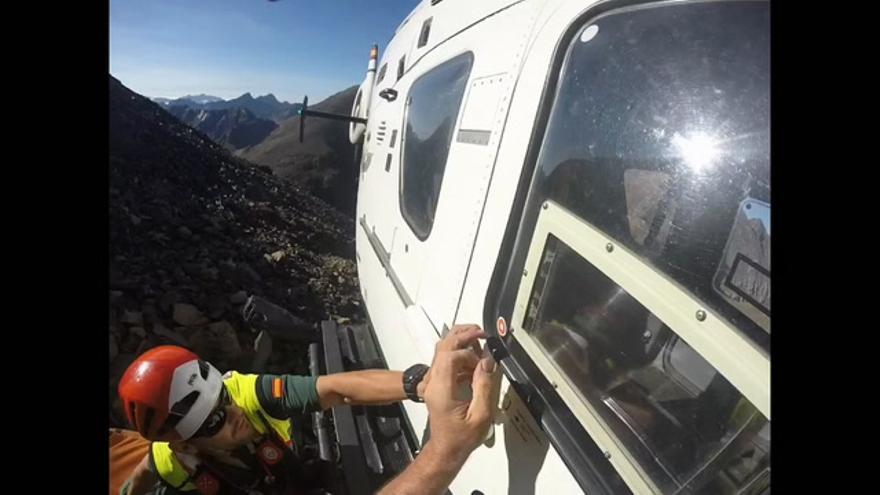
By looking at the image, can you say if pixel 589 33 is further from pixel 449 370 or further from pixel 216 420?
pixel 216 420

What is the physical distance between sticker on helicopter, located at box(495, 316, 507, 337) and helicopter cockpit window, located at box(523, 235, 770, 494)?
107 mm

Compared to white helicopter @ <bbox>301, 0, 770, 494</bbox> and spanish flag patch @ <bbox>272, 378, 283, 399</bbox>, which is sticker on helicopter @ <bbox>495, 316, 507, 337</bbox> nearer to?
white helicopter @ <bbox>301, 0, 770, 494</bbox>

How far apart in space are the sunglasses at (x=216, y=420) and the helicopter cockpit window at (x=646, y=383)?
139 cm

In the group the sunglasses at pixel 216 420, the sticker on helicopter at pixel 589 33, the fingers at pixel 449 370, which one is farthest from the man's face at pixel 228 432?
the sticker on helicopter at pixel 589 33

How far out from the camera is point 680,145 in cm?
111

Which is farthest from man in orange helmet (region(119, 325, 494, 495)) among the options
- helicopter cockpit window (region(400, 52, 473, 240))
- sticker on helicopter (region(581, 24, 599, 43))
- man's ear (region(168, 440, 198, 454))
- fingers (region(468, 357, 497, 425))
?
sticker on helicopter (region(581, 24, 599, 43))

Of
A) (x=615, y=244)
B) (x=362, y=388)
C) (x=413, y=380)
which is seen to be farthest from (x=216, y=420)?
(x=615, y=244)

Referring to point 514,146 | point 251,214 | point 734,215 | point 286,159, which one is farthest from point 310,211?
point 286,159

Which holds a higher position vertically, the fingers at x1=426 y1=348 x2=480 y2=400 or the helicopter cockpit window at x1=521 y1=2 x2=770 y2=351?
the helicopter cockpit window at x1=521 y1=2 x2=770 y2=351

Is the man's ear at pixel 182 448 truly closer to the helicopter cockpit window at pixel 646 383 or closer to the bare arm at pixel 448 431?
the bare arm at pixel 448 431

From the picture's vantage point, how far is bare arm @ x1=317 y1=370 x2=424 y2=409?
217cm

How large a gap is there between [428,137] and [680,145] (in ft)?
5.80

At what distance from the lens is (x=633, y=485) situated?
3.58ft

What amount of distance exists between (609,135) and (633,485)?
0.83 meters
